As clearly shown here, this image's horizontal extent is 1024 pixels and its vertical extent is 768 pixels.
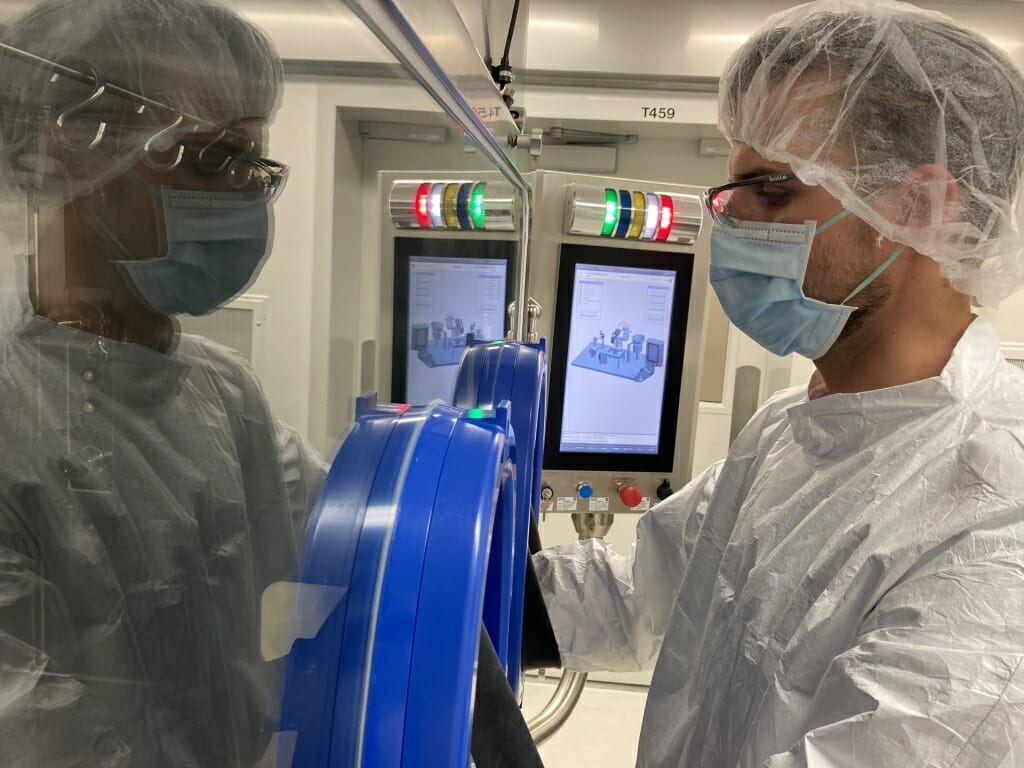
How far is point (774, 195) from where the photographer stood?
35.2 inches

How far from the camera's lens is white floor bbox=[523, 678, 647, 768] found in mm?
2070

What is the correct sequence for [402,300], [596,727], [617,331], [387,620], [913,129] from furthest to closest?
[596,727], [617,331], [913,129], [402,300], [387,620]

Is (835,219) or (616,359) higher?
(835,219)

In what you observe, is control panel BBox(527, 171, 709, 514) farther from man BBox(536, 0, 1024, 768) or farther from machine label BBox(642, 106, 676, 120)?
man BBox(536, 0, 1024, 768)

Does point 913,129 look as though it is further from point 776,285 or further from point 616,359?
point 616,359

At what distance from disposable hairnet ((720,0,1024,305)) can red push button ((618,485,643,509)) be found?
1.13 metres

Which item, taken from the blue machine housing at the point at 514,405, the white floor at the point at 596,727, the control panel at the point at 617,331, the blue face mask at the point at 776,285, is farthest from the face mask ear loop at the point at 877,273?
the white floor at the point at 596,727

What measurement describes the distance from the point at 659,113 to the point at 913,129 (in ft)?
4.10

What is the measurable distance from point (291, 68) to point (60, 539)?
0.69 feet

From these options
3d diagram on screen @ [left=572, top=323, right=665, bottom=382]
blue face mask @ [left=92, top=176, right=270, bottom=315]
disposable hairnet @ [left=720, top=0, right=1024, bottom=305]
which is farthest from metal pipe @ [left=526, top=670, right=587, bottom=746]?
blue face mask @ [left=92, top=176, right=270, bottom=315]

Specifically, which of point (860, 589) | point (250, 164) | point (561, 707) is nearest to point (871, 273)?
point (860, 589)

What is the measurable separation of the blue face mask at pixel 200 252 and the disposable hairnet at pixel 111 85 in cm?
2

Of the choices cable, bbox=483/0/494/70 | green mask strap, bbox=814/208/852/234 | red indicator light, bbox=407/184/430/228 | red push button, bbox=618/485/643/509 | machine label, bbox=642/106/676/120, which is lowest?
red push button, bbox=618/485/643/509

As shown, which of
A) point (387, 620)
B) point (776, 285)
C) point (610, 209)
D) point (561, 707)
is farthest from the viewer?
point (610, 209)
